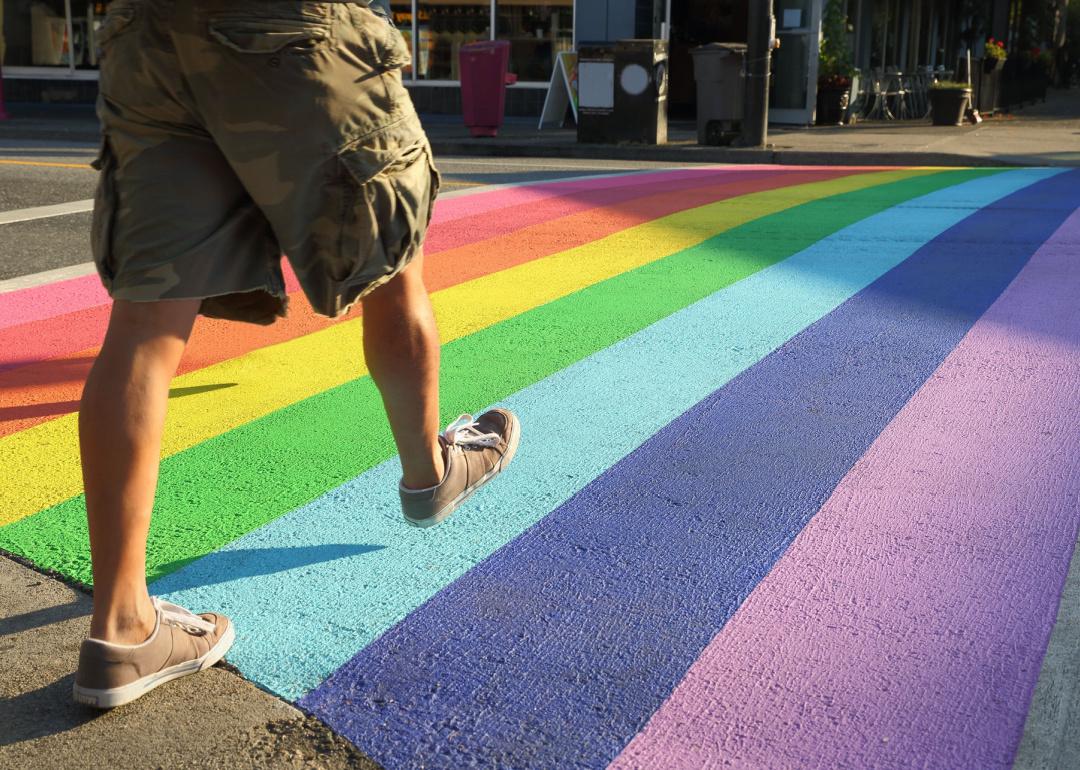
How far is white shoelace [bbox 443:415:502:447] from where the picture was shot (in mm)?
2986

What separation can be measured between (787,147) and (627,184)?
6.59 m

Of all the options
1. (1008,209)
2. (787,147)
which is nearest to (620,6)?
(787,147)

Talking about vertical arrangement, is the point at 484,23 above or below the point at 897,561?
above

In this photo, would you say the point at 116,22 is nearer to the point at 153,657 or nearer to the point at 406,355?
the point at 406,355

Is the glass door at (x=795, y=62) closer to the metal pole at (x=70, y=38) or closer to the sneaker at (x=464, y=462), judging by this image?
the metal pole at (x=70, y=38)

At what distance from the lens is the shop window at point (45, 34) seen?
24.4 m

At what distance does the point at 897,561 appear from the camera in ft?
9.52

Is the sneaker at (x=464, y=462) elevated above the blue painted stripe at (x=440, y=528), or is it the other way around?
the sneaker at (x=464, y=462)

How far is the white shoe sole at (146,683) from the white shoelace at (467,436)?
0.74 m

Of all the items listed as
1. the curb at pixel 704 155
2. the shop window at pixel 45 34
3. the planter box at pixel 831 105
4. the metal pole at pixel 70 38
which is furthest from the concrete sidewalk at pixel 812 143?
the shop window at pixel 45 34

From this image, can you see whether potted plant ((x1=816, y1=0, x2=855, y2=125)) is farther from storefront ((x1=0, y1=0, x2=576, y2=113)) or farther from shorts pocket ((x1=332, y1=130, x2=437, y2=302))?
shorts pocket ((x1=332, y1=130, x2=437, y2=302))

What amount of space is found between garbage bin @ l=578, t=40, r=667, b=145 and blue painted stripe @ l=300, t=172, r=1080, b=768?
12.0 metres

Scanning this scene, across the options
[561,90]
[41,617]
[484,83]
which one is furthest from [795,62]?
[41,617]

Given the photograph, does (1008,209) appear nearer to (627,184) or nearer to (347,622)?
(627,184)
